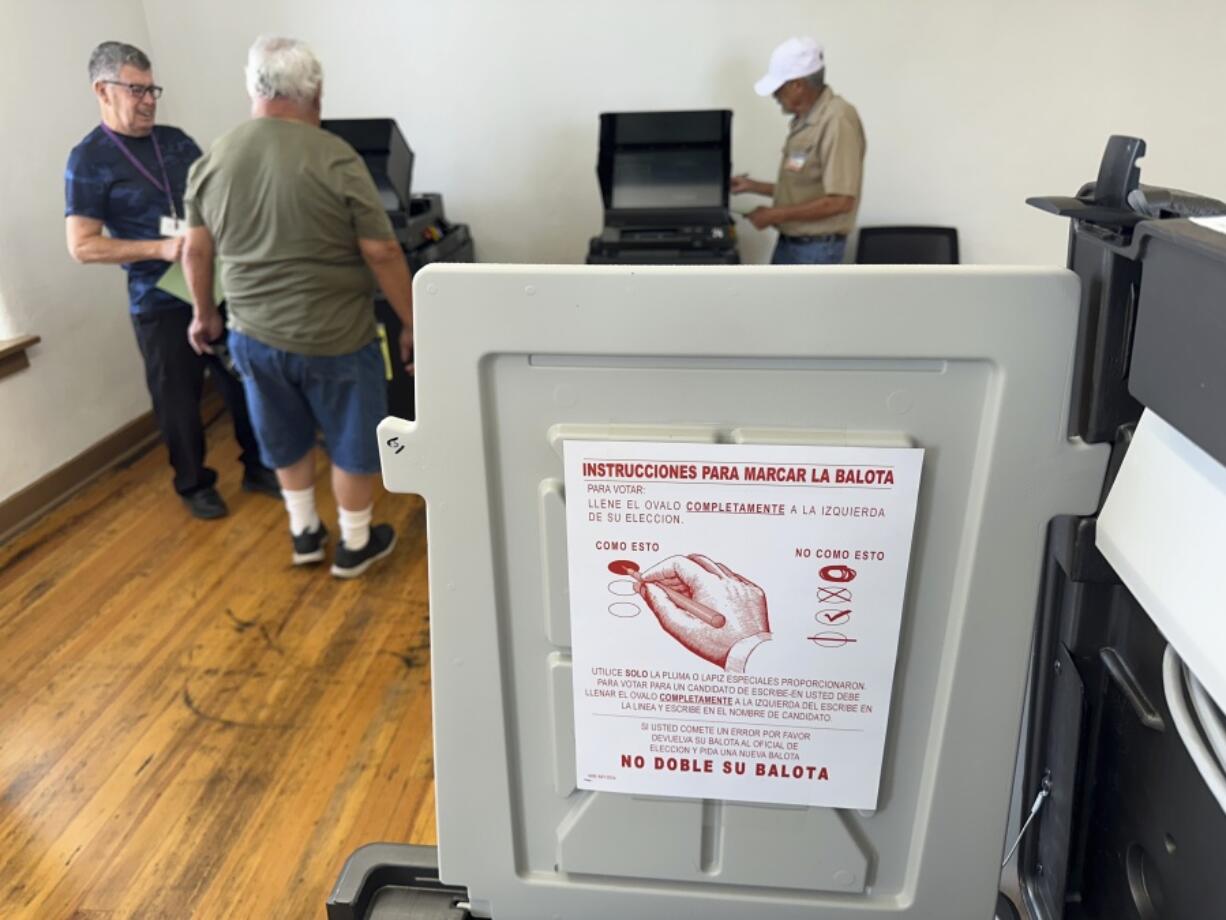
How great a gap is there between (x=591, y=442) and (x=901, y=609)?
0.25 metres

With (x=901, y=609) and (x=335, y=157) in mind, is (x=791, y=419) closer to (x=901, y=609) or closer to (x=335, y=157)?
(x=901, y=609)

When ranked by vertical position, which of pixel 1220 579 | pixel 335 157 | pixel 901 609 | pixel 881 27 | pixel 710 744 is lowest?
pixel 710 744

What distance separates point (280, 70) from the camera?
1959 mm

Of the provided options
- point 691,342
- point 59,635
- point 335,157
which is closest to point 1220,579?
point 691,342

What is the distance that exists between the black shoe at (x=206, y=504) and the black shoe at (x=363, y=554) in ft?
1.70

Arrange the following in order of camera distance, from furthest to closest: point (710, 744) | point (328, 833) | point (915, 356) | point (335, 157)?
point (335, 157) → point (328, 833) → point (710, 744) → point (915, 356)

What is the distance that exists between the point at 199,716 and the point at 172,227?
4.69 feet

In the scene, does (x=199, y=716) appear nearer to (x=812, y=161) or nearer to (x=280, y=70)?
(x=280, y=70)

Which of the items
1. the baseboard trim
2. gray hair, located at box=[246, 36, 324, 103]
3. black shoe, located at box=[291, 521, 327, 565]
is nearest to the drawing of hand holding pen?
gray hair, located at box=[246, 36, 324, 103]

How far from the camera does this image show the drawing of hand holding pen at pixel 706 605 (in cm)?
65

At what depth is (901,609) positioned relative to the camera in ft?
2.10

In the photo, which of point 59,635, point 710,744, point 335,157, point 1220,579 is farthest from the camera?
point 59,635

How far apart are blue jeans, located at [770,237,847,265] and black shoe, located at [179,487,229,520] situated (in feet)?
6.79

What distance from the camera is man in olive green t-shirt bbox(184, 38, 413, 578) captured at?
1.99 metres
